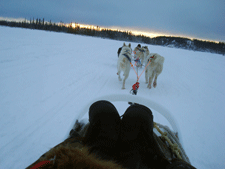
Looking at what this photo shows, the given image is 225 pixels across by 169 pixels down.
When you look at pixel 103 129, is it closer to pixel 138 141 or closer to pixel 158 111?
pixel 138 141

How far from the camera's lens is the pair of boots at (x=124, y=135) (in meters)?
1.05

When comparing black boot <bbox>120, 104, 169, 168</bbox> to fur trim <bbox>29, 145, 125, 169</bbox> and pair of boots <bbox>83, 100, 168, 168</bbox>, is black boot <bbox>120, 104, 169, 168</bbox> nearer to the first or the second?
pair of boots <bbox>83, 100, 168, 168</bbox>

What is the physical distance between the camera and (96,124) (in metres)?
1.28

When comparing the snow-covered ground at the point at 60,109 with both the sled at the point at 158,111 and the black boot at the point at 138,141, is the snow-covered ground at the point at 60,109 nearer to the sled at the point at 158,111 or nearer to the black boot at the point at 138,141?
the sled at the point at 158,111

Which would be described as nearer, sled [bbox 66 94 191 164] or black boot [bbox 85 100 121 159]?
black boot [bbox 85 100 121 159]

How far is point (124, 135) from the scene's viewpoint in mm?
1222

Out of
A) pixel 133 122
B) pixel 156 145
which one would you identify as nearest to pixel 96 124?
pixel 133 122

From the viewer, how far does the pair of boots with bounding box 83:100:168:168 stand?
1.05m

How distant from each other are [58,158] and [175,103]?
14.3 ft

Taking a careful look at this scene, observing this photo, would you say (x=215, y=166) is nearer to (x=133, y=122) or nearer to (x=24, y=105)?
(x=133, y=122)

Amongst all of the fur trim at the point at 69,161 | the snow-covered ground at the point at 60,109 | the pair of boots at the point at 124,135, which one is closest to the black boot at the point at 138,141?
the pair of boots at the point at 124,135

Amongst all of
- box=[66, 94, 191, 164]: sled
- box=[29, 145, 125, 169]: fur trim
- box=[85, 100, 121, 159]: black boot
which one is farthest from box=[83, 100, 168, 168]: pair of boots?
box=[29, 145, 125, 169]: fur trim

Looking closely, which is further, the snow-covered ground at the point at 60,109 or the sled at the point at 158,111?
the snow-covered ground at the point at 60,109

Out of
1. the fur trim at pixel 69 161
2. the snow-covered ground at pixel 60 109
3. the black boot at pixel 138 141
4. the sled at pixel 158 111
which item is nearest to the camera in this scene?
the fur trim at pixel 69 161
